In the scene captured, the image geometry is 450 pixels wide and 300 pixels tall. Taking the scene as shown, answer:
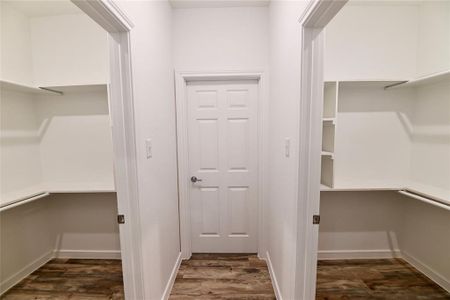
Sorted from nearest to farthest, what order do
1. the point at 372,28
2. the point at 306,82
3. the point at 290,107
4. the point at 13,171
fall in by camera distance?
the point at 306,82
the point at 290,107
the point at 13,171
the point at 372,28

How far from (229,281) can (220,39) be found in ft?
8.18

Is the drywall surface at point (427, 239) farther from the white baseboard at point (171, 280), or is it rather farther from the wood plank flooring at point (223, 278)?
the white baseboard at point (171, 280)

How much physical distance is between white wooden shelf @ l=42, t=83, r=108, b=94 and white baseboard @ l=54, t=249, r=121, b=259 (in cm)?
182

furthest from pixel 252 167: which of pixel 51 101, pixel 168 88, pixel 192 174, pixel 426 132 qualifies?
pixel 51 101

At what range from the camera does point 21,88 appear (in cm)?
193

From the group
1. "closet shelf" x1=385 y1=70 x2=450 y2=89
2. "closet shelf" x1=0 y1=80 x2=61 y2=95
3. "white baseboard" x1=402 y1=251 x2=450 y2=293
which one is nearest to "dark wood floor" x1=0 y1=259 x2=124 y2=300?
"closet shelf" x1=0 y1=80 x2=61 y2=95

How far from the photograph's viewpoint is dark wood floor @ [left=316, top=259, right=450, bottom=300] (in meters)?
1.88

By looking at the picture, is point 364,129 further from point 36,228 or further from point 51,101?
point 36,228

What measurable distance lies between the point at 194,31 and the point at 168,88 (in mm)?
733

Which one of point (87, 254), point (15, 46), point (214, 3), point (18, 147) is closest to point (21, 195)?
point (18, 147)

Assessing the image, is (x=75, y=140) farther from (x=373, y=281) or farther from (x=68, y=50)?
A: (x=373, y=281)

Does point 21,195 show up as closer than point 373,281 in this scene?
Yes

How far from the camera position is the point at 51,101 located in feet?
7.34

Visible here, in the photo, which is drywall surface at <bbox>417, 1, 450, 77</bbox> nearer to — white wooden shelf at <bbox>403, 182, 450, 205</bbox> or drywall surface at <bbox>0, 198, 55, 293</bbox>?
white wooden shelf at <bbox>403, 182, 450, 205</bbox>
